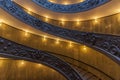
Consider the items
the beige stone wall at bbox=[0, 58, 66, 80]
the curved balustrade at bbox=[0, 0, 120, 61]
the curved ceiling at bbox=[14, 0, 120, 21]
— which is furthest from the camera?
the beige stone wall at bbox=[0, 58, 66, 80]

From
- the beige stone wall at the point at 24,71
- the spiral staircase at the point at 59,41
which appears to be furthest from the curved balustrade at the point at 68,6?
the beige stone wall at the point at 24,71

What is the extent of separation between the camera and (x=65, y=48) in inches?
592

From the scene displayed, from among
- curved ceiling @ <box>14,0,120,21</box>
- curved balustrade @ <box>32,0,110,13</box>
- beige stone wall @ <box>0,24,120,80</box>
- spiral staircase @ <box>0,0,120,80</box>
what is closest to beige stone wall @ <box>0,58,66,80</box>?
spiral staircase @ <box>0,0,120,80</box>

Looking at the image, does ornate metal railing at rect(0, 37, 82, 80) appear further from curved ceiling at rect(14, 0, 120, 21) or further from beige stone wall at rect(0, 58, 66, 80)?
curved ceiling at rect(14, 0, 120, 21)

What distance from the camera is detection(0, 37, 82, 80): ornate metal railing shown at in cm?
1099

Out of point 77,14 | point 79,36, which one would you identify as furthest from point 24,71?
point 77,14

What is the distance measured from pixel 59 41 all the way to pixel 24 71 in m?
3.96

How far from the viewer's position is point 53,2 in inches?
688

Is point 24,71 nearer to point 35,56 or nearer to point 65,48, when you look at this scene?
point 35,56

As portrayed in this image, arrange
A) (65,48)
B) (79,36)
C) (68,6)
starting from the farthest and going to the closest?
1. (68,6)
2. (65,48)
3. (79,36)

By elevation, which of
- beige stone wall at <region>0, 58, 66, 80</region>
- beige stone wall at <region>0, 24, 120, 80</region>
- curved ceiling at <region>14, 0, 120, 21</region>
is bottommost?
beige stone wall at <region>0, 58, 66, 80</region>

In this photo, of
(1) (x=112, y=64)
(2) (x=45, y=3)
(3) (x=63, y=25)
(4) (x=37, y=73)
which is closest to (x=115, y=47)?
(1) (x=112, y=64)

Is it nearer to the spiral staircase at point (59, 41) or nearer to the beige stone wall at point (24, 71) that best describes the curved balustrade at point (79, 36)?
the spiral staircase at point (59, 41)

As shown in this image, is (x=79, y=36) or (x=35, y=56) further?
(x=79, y=36)
